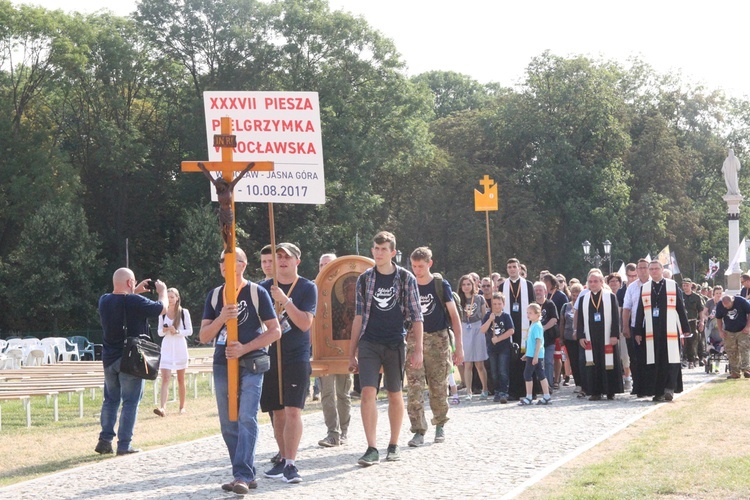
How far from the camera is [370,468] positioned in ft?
31.2

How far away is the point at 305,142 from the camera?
35.4ft

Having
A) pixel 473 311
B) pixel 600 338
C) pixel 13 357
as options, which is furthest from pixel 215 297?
pixel 13 357

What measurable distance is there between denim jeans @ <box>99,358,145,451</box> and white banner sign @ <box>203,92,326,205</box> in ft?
7.59

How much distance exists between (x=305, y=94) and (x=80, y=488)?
4.11 metres

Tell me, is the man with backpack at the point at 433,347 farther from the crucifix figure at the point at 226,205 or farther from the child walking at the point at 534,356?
the child walking at the point at 534,356

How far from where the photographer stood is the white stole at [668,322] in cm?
1634

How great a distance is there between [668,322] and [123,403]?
8.50 m

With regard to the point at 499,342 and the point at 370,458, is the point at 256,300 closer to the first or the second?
the point at 370,458

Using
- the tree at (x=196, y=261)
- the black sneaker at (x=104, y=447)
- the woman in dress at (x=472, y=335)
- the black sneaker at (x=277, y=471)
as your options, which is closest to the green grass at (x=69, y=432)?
the black sneaker at (x=104, y=447)

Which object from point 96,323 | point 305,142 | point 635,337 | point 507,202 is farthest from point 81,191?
point 305,142

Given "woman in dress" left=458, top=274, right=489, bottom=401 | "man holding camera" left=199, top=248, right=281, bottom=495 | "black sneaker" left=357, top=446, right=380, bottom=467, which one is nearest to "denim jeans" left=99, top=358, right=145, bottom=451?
"black sneaker" left=357, top=446, right=380, bottom=467

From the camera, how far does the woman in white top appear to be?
626 inches

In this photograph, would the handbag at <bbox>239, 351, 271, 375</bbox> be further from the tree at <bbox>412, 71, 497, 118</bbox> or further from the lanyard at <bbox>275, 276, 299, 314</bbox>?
the tree at <bbox>412, 71, 497, 118</bbox>

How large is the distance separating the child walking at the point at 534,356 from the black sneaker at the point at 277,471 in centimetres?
716
